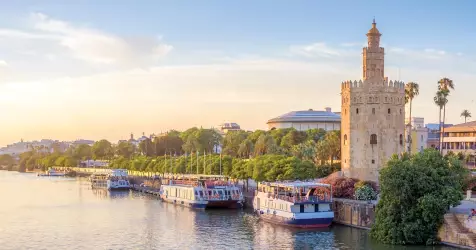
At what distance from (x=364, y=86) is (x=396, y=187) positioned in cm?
2544

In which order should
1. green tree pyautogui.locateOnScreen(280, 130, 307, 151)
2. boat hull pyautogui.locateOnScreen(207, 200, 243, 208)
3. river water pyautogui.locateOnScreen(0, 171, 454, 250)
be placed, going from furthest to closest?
green tree pyautogui.locateOnScreen(280, 130, 307, 151) → boat hull pyautogui.locateOnScreen(207, 200, 243, 208) → river water pyautogui.locateOnScreen(0, 171, 454, 250)

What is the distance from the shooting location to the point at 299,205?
195 feet

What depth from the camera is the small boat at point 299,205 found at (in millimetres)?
59188

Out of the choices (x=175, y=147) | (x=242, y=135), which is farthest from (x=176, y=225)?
(x=175, y=147)

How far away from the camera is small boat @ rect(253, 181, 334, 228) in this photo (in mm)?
59188

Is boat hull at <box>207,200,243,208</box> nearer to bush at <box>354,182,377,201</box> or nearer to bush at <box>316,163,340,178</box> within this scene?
bush at <box>316,163,340,178</box>

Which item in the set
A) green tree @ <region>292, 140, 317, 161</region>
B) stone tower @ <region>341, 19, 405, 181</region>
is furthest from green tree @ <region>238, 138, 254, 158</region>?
stone tower @ <region>341, 19, 405, 181</region>

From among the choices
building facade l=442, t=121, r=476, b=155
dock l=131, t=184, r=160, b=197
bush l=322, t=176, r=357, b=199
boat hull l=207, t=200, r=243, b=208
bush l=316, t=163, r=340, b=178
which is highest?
building facade l=442, t=121, r=476, b=155

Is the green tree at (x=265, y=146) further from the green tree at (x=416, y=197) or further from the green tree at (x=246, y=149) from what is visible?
the green tree at (x=416, y=197)

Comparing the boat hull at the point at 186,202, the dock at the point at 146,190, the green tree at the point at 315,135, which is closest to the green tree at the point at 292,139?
the green tree at the point at 315,135

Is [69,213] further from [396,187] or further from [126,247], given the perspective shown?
[396,187]

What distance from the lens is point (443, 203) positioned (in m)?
46.9

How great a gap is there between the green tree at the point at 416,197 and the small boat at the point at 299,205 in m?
9.58

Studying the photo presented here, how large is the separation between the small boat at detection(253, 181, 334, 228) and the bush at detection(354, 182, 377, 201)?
281 cm
